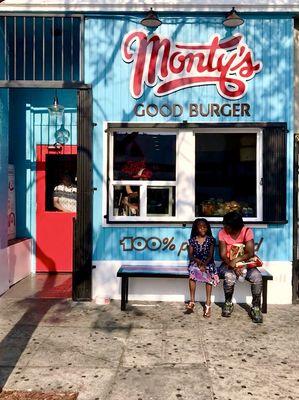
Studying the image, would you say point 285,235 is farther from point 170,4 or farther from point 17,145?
point 17,145

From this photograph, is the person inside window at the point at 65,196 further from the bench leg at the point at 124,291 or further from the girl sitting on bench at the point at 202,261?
the girl sitting on bench at the point at 202,261

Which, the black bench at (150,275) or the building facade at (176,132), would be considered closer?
the black bench at (150,275)

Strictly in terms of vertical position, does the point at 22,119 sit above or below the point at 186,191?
above

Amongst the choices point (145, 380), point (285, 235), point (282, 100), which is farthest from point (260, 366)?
point (282, 100)

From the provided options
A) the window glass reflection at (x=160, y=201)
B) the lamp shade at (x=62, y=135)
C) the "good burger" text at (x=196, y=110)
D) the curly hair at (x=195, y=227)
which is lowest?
the curly hair at (x=195, y=227)

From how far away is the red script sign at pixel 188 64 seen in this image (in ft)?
21.2

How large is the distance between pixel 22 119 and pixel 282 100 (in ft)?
15.9

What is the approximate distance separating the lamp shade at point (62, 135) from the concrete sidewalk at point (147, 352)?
10.9ft

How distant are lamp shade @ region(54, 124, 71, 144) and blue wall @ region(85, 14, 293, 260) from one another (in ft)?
6.58

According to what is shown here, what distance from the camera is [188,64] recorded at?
648 cm

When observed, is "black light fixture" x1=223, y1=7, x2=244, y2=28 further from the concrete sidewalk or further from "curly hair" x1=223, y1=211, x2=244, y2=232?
the concrete sidewalk

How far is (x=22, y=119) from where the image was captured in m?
8.35

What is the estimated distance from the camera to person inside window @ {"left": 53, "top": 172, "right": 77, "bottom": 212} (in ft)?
27.8

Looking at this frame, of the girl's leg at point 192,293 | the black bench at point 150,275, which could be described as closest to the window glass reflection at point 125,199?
the black bench at point 150,275
